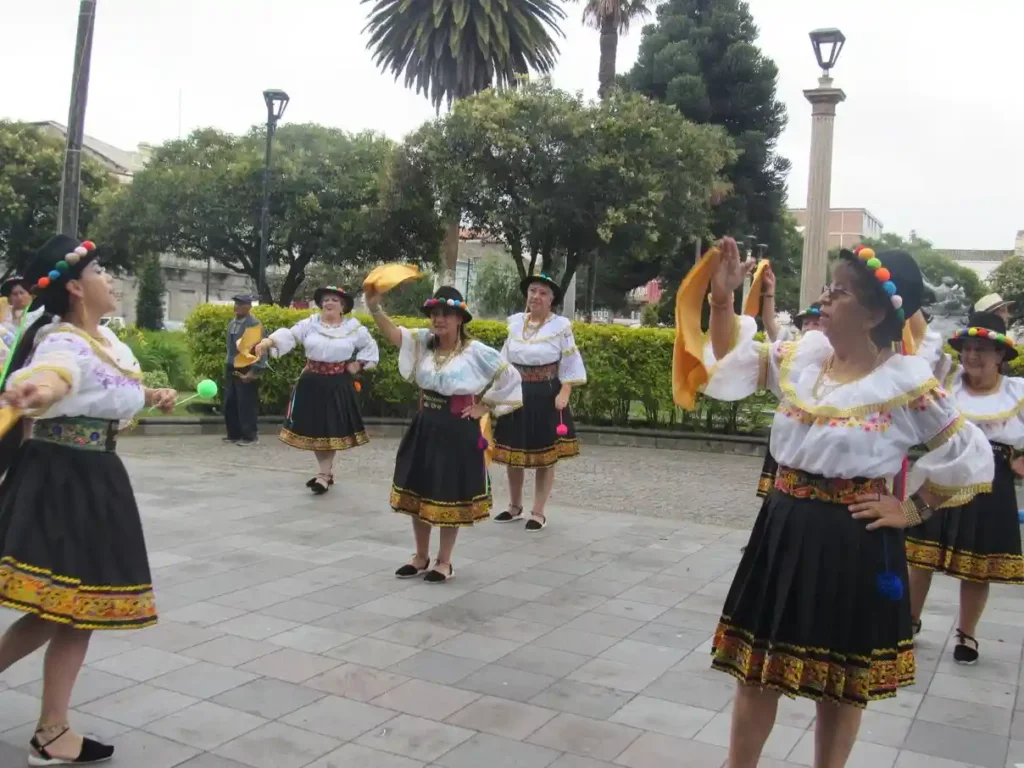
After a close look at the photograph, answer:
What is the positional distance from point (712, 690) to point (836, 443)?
1970 millimetres

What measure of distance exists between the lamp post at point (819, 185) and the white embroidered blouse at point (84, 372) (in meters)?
11.1

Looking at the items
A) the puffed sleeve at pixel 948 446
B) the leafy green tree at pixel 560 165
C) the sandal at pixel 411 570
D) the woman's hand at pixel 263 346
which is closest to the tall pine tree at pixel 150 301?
the leafy green tree at pixel 560 165

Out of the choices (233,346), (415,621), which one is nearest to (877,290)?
(415,621)

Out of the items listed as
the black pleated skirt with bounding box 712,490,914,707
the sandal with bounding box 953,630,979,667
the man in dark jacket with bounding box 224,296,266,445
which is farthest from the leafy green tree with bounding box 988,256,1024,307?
the black pleated skirt with bounding box 712,490,914,707

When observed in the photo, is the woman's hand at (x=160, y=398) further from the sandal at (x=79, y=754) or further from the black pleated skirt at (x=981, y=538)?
the black pleated skirt at (x=981, y=538)

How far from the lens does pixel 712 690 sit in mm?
4379

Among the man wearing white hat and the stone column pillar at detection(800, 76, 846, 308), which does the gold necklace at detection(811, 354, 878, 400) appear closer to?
the man wearing white hat

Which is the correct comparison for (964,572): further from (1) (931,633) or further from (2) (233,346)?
(2) (233,346)

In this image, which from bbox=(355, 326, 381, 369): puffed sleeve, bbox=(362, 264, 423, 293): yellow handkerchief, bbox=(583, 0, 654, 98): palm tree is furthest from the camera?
bbox=(583, 0, 654, 98): palm tree

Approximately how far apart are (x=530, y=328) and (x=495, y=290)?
23.8 metres

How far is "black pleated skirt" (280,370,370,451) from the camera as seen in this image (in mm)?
8664

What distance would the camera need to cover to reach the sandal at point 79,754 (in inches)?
132

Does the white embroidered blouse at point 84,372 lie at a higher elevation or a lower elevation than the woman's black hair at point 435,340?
lower

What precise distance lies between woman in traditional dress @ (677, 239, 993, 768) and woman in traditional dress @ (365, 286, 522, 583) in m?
3.00
